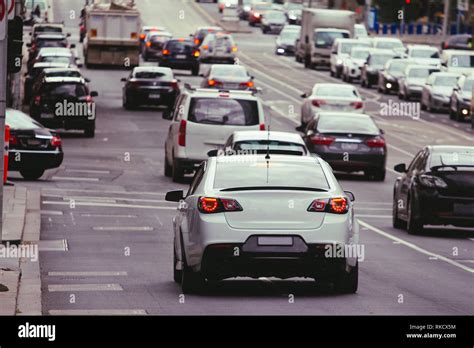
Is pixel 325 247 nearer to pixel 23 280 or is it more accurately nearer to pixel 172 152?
pixel 23 280

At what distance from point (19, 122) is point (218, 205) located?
20.6 meters

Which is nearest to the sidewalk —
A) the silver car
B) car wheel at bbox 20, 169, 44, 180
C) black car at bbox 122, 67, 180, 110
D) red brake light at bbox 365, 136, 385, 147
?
car wheel at bbox 20, 169, 44, 180

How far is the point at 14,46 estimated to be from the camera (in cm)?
2027

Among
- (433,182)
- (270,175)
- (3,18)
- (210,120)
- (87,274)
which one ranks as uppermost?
(3,18)

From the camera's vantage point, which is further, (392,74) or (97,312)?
(392,74)

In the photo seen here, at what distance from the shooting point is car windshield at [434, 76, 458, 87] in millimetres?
61912

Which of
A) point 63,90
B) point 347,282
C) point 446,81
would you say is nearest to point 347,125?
point 63,90

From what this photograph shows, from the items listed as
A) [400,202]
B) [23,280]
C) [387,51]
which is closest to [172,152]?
[400,202]

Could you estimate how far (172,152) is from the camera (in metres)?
37.3

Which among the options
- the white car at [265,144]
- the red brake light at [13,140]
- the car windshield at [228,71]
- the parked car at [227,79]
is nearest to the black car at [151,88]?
the parked car at [227,79]

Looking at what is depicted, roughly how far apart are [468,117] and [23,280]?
1650 inches

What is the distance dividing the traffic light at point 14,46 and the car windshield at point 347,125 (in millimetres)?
19257

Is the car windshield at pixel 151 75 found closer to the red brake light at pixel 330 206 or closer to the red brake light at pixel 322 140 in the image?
the red brake light at pixel 322 140

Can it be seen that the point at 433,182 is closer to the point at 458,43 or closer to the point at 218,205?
the point at 218,205
